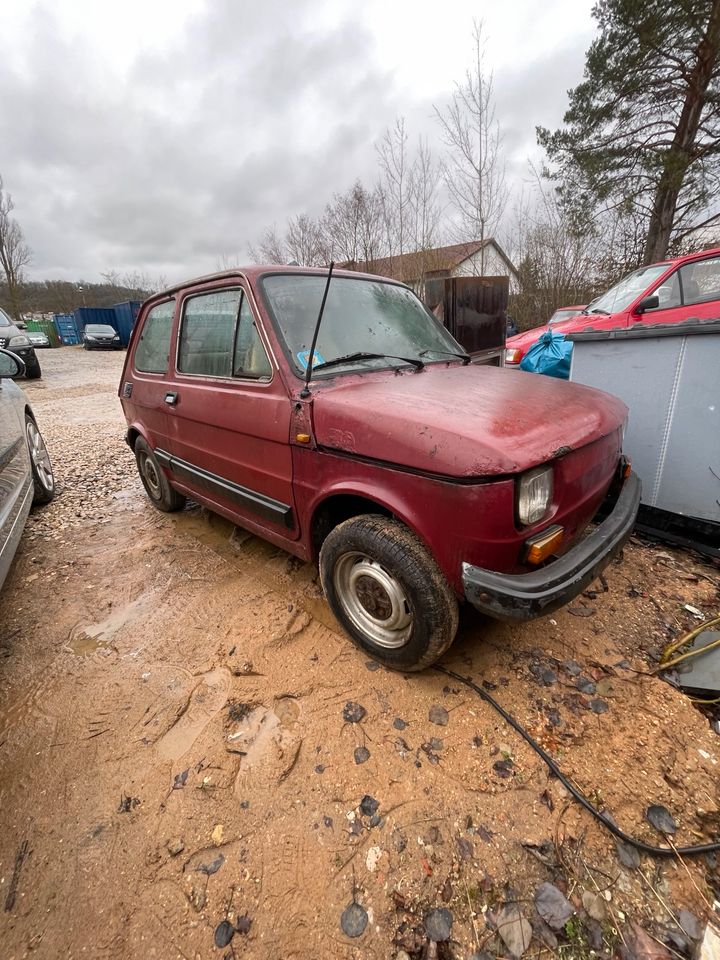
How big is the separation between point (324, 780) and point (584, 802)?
993 mm

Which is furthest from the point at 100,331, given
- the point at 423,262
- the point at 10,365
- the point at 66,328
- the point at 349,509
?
the point at 349,509

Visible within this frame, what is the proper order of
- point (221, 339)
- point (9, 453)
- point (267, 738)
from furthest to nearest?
point (9, 453)
point (221, 339)
point (267, 738)

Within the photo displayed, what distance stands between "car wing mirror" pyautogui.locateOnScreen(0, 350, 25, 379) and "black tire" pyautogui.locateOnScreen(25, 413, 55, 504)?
87cm

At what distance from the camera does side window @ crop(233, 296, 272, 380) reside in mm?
2322

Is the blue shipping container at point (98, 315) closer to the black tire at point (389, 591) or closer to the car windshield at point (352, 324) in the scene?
the car windshield at point (352, 324)

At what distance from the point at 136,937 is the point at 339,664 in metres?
1.19

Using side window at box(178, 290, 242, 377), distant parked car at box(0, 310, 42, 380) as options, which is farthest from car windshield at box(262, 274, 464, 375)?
distant parked car at box(0, 310, 42, 380)

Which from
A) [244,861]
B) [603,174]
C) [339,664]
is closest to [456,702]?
[339,664]

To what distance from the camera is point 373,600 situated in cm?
212

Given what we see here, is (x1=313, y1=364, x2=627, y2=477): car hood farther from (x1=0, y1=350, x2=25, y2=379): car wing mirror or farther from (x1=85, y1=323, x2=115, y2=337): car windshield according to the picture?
(x1=85, y1=323, x2=115, y2=337): car windshield

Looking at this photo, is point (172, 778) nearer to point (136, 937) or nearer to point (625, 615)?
point (136, 937)

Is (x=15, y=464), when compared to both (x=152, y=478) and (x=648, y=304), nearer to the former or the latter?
(x=152, y=478)

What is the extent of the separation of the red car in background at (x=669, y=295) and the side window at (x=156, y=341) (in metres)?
4.79

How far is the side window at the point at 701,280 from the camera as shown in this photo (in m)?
4.68
